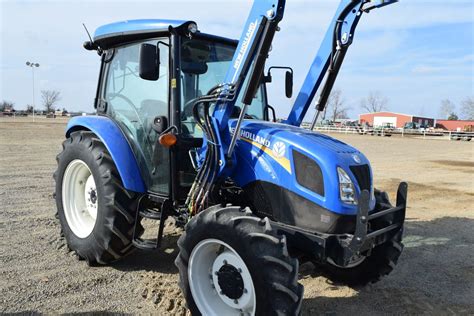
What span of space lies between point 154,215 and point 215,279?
105 cm

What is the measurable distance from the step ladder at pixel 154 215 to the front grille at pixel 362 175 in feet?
5.58

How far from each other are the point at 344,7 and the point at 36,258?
403 cm

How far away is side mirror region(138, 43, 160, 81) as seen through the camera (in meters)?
3.64

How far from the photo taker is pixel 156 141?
13.9ft

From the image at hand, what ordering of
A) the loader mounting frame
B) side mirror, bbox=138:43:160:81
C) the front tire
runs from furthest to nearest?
side mirror, bbox=138:43:160:81 < the loader mounting frame < the front tire

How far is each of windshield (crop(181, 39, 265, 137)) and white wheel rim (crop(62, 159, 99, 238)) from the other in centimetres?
151

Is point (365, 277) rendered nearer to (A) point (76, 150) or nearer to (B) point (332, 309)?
(B) point (332, 309)

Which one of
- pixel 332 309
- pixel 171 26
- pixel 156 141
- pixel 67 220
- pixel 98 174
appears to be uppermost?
pixel 171 26

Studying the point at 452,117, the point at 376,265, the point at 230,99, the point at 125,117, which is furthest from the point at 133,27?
the point at 452,117

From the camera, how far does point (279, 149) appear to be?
11.6ft

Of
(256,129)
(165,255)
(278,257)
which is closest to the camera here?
(278,257)

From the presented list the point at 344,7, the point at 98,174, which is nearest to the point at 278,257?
the point at 98,174

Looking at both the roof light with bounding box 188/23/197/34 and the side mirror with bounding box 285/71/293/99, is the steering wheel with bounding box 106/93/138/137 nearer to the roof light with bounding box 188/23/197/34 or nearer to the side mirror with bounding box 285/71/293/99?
the roof light with bounding box 188/23/197/34

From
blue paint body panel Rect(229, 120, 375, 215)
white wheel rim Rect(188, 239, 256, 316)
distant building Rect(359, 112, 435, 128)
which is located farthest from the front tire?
distant building Rect(359, 112, 435, 128)
